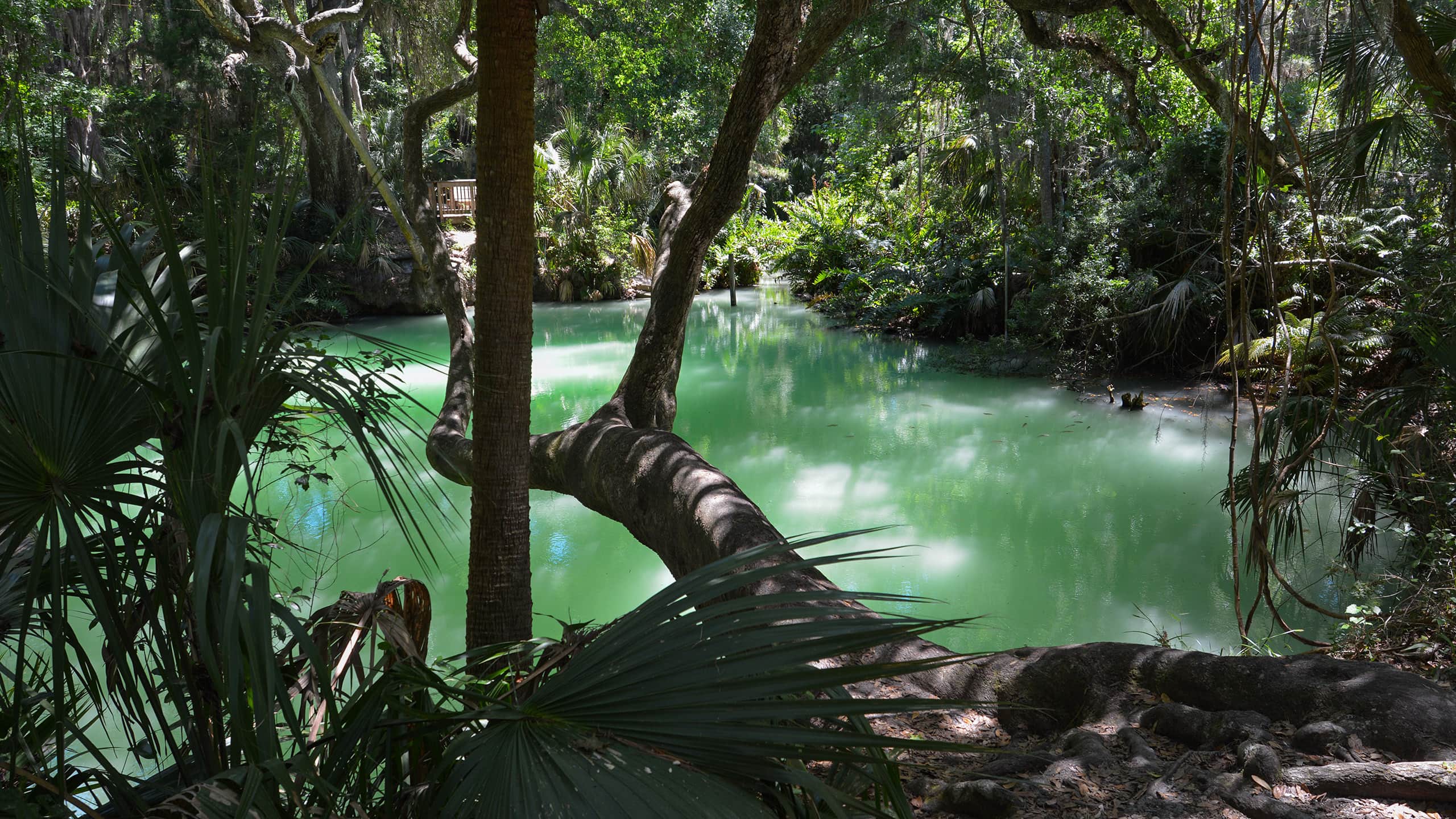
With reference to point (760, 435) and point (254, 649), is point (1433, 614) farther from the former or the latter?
point (760, 435)

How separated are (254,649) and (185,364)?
848mm

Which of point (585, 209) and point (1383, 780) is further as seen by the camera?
point (585, 209)

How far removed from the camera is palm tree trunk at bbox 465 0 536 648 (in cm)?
248

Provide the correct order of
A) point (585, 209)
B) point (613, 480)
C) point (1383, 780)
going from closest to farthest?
1. point (1383, 780)
2. point (613, 480)
3. point (585, 209)

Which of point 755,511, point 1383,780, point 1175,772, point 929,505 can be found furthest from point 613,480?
point 929,505

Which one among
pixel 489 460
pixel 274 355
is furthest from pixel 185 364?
pixel 489 460

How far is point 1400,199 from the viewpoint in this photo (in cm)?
1023

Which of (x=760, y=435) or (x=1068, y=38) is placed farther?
(x=760, y=435)

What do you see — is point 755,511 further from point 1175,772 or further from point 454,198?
point 454,198

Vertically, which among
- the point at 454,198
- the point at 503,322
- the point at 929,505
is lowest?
the point at 929,505

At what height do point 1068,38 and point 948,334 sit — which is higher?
point 1068,38

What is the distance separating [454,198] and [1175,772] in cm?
2143

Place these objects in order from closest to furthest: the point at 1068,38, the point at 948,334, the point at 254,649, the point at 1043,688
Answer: the point at 254,649
the point at 1043,688
the point at 1068,38
the point at 948,334

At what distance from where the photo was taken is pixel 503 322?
8.43ft
